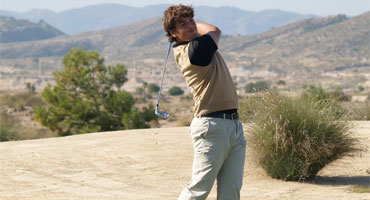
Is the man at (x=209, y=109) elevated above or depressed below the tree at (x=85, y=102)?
above

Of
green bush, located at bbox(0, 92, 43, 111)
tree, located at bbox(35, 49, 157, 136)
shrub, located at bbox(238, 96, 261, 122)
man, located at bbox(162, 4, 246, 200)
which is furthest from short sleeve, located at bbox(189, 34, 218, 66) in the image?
green bush, located at bbox(0, 92, 43, 111)

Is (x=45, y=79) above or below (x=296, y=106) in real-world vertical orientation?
below

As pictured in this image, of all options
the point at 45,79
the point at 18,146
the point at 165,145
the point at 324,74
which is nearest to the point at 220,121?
the point at 165,145

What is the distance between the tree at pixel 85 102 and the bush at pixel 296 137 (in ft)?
44.1

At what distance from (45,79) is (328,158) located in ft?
288

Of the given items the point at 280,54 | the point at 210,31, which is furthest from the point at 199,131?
the point at 280,54

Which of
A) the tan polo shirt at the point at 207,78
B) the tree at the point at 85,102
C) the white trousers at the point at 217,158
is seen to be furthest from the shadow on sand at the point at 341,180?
the tree at the point at 85,102

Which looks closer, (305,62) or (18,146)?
(18,146)

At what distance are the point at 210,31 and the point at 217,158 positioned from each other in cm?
101

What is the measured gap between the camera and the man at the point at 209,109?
15.9ft

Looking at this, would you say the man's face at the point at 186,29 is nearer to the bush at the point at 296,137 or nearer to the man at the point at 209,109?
the man at the point at 209,109

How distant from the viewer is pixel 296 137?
939cm

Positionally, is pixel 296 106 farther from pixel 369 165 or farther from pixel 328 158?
pixel 369 165

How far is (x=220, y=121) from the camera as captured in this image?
4.93 m
